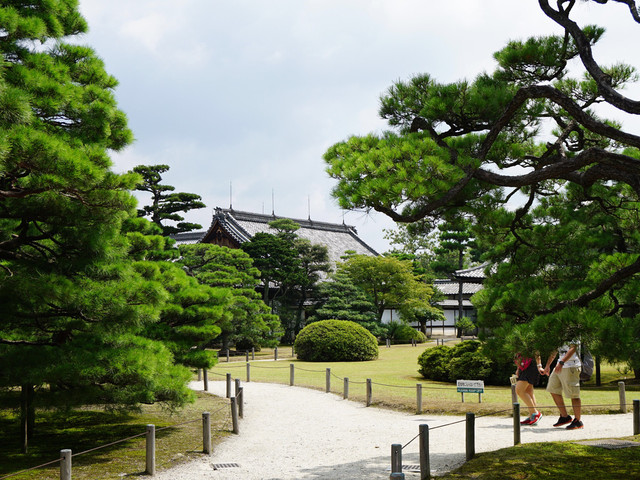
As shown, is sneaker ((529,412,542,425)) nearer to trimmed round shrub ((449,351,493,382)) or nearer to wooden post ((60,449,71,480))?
trimmed round shrub ((449,351,493,382))

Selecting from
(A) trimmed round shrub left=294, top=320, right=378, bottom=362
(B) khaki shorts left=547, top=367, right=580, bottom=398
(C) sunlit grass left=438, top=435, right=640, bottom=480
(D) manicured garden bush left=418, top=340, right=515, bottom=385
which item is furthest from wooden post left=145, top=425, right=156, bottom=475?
(A) trimmed round shrub left=294, top=320, right=378, bottom=362

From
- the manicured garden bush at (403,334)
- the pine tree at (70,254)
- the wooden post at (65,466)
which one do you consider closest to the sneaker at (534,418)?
the pine tree at (70,254)

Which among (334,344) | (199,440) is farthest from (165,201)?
(199,440)

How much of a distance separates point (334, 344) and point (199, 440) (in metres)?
16.0

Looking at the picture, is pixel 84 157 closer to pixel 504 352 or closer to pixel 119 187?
pixel 119 187

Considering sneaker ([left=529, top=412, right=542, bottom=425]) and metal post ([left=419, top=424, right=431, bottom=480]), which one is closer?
metal post ([left=419, top=424, right=431, bottom=480])

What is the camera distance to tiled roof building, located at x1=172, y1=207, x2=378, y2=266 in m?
39.1

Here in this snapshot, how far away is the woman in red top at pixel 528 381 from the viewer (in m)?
9.23

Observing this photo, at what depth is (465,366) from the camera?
16375 mm

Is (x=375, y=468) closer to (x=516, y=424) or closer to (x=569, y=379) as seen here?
(x=516, y=424)

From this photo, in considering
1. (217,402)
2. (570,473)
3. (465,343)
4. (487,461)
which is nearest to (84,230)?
(487,461)

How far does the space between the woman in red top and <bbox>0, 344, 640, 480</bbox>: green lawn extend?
1.65 meters

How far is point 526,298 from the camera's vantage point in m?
6.11

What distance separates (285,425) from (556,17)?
808cm
